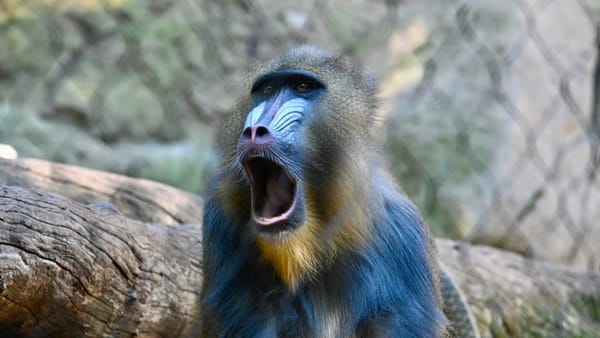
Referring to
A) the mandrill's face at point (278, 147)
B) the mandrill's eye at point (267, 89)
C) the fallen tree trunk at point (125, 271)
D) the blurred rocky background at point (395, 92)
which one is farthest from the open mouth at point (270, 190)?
the blurred rocky background at point (395, 92)

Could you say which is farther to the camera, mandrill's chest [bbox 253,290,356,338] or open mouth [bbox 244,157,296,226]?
mandrill's chest [bbox 253,290,356,338]

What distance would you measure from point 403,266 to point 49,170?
1077 millimetres

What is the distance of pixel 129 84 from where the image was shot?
4.43m

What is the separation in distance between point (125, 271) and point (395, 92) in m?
2.96

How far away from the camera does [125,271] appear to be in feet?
6.46

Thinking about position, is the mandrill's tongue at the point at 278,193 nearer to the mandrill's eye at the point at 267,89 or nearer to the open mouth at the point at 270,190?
the open mouth at the point at 270,190

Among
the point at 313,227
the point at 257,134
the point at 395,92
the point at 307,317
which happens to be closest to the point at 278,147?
the point at 257,134

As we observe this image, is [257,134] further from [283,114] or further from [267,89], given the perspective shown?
[267,89]

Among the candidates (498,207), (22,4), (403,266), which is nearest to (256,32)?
(22,4)

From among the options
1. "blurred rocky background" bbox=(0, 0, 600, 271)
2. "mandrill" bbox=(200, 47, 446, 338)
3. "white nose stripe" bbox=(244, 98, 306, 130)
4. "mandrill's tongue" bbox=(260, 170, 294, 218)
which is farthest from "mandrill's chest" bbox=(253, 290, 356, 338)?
"blurred rocky background" bbox=(0, 0, 600, 271)

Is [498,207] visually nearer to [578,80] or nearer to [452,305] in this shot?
[578,80]

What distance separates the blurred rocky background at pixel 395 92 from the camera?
4.20m

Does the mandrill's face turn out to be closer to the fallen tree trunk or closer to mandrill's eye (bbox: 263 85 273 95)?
mandrill's eye (bbox: 263 85 273 95)

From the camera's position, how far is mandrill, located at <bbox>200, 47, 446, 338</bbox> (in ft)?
5.87
